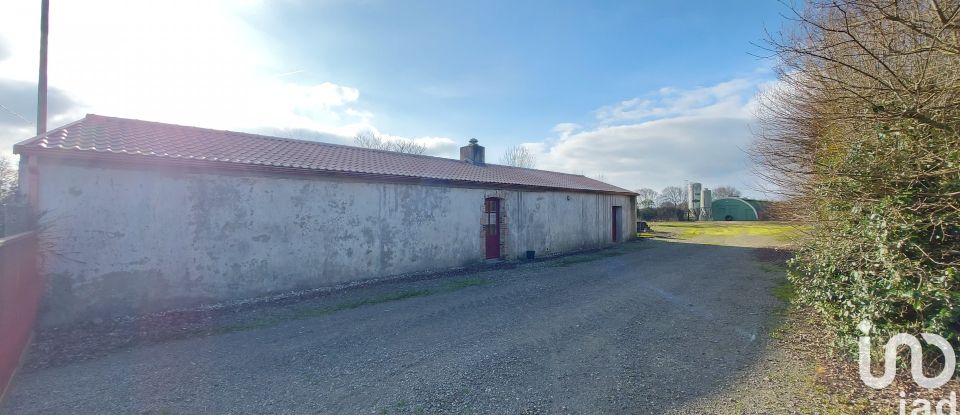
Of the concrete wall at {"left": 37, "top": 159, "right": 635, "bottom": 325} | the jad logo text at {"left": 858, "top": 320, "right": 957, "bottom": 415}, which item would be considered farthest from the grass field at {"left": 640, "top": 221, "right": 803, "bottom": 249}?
the concrete wall at {"left": 37, "top": 159, "right": 635, "bottom": 325}

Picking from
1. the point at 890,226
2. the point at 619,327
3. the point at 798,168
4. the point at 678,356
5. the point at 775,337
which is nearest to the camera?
the point at 890,226

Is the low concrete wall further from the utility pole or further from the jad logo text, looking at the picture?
the jad logo text

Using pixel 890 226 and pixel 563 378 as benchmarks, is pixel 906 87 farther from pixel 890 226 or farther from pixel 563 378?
pixel 563 378

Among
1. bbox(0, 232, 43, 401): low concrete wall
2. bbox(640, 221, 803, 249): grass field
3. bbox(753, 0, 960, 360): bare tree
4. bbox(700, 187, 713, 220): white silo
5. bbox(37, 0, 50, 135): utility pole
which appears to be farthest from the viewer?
bbox(700, 187, 713, 220): white silo

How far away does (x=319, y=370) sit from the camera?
4055 mm

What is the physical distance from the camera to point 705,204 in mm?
42531

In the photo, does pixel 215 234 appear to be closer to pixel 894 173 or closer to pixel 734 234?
pixel 894 173

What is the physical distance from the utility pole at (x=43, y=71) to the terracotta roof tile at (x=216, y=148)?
126 centimetres

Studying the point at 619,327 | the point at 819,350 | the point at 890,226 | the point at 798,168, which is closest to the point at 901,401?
the point at 819,350

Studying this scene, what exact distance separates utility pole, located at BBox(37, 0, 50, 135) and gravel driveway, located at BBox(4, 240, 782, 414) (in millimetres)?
7362

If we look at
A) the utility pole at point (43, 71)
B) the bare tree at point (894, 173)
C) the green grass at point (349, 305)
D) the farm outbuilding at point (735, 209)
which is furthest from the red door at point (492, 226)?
the farm outbuilding at point (735, 209)

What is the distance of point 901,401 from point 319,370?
18.2ft

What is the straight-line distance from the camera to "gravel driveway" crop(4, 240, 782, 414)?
3369 millimetres

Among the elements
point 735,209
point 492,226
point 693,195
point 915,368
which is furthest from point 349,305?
point 693,195
